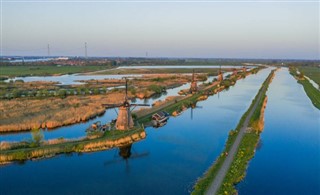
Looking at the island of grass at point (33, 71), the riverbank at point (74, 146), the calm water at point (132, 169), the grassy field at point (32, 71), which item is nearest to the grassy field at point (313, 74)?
the calm water at point (132, 169)

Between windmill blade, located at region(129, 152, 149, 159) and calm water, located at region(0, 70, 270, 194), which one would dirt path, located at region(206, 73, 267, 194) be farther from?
windmill blade, located at region(129, 152, 149, 159)

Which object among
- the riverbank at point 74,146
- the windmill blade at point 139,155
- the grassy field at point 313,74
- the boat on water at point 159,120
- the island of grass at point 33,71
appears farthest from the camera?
the island of grass at point 33,71

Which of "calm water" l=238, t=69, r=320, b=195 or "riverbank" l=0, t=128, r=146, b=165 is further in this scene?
"riverbank" l=0, t=128, r=146, b=165

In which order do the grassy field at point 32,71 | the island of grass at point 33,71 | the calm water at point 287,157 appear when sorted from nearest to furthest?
the calm water at point 287,157 < the island of grass at point 33,71 < the grassy field at point 32,71

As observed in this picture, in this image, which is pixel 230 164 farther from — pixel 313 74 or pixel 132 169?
pixel 313 74

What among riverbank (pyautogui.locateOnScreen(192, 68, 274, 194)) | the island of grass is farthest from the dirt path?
the island of grass

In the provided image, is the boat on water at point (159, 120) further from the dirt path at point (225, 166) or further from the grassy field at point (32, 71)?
the grassy field at point (32, 71)

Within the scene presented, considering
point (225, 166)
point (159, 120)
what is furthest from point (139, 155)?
point (159, 120)
